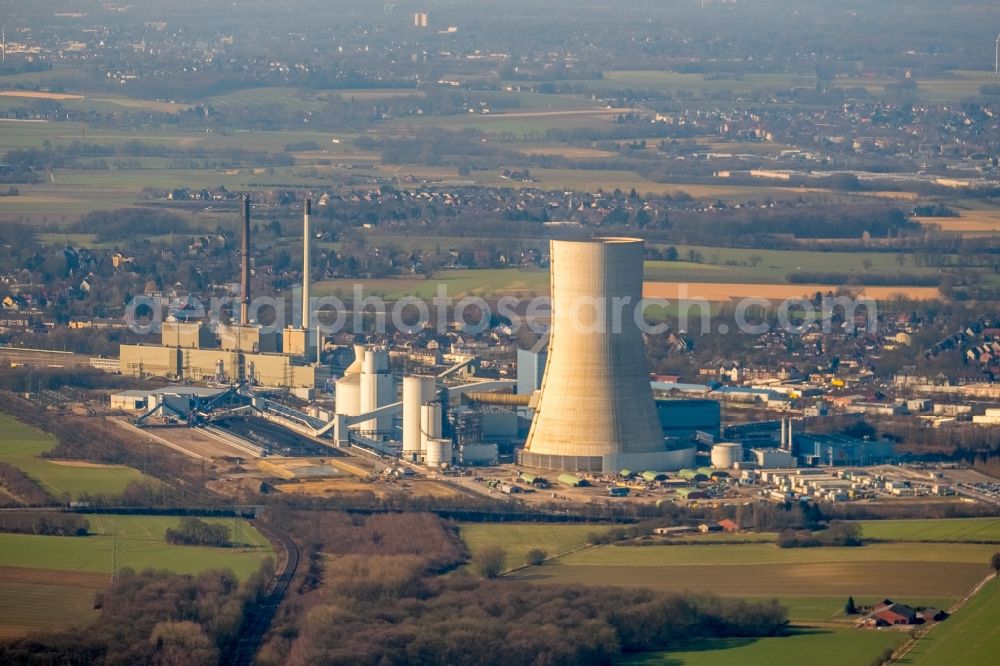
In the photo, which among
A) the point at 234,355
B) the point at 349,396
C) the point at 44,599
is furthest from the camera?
the point at 234,355

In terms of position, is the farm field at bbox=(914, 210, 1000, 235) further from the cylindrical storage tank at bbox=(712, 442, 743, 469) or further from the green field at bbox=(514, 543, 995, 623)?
the green field at bbox=(514, 543, 995, 623)

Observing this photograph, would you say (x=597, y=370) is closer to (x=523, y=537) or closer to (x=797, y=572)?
(x=523, y=537)

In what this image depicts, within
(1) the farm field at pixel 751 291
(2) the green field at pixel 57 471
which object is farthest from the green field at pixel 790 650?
(1) the farm field at pixel 751 291

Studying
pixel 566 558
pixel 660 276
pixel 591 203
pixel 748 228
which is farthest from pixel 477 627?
pixel 591 203

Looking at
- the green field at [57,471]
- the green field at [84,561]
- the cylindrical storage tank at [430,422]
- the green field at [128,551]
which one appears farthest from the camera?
the cylindrical storage tank at [430,422]

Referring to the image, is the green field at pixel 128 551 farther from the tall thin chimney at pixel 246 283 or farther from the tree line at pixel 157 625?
the tall thin chimney at pixel 246 283

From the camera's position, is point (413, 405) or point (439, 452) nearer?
point (439, 452)

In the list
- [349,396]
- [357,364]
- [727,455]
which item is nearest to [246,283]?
[357,364]

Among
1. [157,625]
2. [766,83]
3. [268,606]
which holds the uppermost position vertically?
[766,83]
